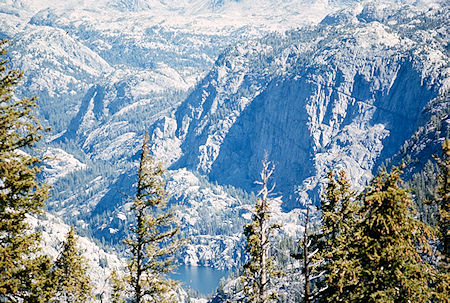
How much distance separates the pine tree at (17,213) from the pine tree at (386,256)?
14258mm

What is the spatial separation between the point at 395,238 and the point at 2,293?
18.4 metres

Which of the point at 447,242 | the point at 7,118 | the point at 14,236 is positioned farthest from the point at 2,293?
the point at 447,242

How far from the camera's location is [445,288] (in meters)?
22.1

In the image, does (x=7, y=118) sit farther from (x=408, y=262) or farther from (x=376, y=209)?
(x=408, y=262)

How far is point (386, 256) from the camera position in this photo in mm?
21375

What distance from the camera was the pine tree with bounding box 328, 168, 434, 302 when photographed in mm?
20719

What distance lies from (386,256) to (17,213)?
17846mm

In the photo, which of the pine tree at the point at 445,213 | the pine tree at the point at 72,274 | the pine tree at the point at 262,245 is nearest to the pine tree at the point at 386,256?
the pine tree at the point at 262,245

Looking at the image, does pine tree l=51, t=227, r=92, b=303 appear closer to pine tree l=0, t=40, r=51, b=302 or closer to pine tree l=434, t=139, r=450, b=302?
pine tree l=0, t=40, r=51, b=302

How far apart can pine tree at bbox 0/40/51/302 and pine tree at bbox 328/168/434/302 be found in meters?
14.3

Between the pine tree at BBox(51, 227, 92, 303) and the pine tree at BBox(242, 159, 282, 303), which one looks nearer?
the pine tree at BBox(242, 159, 282, 303)

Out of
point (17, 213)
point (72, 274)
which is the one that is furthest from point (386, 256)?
point (72, 274)

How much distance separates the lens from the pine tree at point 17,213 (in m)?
19.8

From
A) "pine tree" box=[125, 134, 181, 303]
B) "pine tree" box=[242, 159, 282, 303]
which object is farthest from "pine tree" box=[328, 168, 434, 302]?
"pine tree" box=[125, 134, 181, 303]
